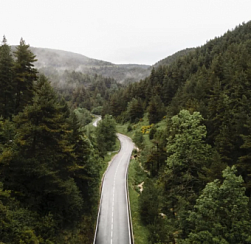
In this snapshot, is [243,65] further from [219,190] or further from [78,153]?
[78,153]

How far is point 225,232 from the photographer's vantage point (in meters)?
16.8

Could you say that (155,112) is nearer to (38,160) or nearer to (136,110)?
(136,110)

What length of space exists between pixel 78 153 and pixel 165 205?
51.3 feet

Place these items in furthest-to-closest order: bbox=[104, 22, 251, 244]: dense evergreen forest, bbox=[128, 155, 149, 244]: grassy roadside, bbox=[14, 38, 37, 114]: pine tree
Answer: bbox=[14, 38, 37, 114]: pine tree → bbox=[128, 155, 149, 244]: grassy roadside → bbox=[104, 22, 251, 244]: dense evergreen forest

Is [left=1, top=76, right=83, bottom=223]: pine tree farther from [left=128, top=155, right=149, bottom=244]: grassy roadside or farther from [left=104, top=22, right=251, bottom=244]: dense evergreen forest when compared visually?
[left=104, top=22, right=251, bottom=244]: dense evergreen forest

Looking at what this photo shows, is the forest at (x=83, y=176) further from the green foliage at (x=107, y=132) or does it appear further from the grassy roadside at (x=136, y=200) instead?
the green foliage at (x=107, y=132)

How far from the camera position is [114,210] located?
3148cm

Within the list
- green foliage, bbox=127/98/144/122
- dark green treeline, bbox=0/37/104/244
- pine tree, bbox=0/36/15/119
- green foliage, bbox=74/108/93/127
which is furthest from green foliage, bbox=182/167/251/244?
green foliage, bbox=127/98/144/122

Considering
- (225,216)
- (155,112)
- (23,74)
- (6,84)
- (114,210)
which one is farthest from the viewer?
(155,112)

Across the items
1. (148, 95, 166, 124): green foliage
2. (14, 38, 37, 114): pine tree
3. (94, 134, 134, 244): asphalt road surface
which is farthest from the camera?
(148, 95, 166, 124): green foliage

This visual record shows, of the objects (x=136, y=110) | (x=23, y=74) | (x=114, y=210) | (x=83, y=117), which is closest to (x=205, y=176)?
(x=114, y=210)

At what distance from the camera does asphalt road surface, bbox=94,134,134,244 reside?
83.6ft

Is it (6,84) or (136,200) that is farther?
(136,200)

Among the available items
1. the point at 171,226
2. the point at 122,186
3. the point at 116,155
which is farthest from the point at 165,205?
the point at 116,155
